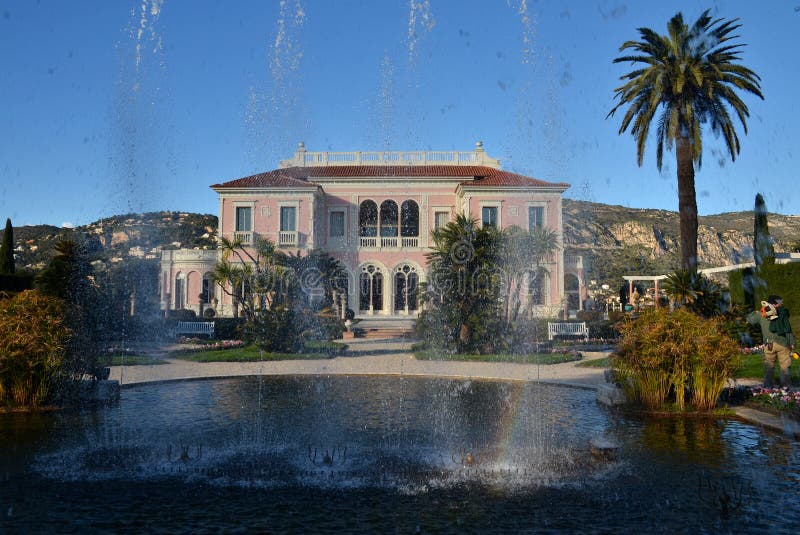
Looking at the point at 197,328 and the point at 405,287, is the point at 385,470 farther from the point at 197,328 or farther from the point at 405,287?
the point at 405,287

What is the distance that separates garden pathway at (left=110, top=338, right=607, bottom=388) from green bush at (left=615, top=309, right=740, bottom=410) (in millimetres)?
2611

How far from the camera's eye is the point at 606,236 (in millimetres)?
107875

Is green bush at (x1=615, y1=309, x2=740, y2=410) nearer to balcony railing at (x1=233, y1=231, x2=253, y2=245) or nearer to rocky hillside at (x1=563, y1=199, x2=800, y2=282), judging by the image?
balcony railing at (x1=233, y1=231, x2=253, y2=245)

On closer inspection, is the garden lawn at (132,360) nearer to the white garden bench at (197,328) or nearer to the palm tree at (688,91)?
the white garden bench at (197,328)

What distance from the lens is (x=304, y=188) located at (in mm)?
35531

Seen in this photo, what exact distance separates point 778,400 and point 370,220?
31.6 m

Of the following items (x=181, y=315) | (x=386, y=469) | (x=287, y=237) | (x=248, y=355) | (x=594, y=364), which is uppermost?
(x=287, y=237)

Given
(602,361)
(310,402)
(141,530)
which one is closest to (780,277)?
(602,361)

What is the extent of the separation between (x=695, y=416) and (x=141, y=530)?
319 inches

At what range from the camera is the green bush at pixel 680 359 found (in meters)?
9.43

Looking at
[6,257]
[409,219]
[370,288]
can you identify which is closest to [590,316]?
[370,288]

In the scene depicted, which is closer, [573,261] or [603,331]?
[603,331]

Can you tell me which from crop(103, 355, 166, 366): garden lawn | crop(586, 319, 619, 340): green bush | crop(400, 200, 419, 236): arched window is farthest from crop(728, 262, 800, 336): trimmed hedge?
crop(103, 355, 166, 366): garden lawn

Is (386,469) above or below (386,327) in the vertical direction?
below
